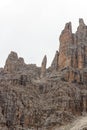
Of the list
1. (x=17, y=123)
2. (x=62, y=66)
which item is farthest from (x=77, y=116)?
(x=62, y=66)

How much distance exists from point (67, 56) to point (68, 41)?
7193mm

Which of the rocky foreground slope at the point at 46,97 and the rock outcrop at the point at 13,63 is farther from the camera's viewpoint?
the rock outcrop at the point at 13,63

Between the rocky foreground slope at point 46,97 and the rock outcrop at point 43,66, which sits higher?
the rock outcrop at point 43,66

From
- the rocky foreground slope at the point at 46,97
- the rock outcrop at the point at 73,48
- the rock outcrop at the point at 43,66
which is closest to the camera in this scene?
the rocky foreground slope at the point at 46,97

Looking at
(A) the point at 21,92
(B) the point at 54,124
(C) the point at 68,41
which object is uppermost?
(C) the point at 68,41

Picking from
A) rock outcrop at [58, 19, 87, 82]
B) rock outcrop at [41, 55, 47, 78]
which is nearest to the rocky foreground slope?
rock outcrop at [58, 19, 87, 82]

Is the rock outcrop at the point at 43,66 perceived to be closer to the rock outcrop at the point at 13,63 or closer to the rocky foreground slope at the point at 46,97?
the rocky foreground slope at the point at 46,97

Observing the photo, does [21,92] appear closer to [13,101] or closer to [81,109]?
[13,101]

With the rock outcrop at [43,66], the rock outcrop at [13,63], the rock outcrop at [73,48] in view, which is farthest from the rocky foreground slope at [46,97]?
the rock outcrop at [43,66]

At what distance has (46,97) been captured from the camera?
11294 centimetres

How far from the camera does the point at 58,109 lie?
106250mm

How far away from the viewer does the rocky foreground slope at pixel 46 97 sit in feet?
330

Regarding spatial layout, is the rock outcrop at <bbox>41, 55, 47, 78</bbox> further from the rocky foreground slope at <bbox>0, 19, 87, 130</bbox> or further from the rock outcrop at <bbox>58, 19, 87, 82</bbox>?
the rock outcrop at <bbox>58, 19, 87, 82</bbox>

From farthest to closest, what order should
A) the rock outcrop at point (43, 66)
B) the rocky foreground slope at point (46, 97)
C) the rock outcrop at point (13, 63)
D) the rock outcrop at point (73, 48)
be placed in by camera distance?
the rock outcrop at point (43, 66) → the rock outcrop at point (13, 63) → the rock outcrop at point (73, 48) → the rocky foreground slope at point (46, 97)
